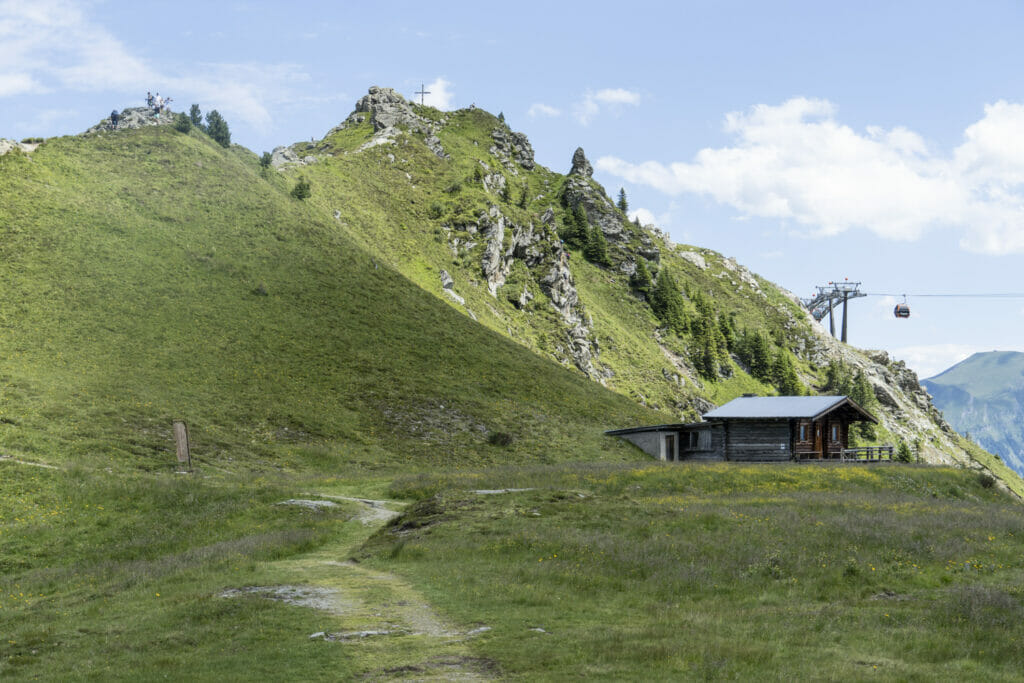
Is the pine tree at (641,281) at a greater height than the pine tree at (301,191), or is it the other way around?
the pine tree at (301,191)

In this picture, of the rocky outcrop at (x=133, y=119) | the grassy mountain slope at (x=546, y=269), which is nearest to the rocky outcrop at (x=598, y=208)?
the grassy mountain slope at (x=546, y=269)

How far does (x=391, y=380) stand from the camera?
71.6 m

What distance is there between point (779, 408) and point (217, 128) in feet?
315

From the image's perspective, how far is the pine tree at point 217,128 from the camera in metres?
116

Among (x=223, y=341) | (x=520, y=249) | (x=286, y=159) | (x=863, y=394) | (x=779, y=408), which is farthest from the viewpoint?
(x=863, y=394)

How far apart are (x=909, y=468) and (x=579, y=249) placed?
387ft

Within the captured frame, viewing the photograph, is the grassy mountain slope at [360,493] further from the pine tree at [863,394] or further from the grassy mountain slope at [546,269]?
the pine tree at [863,394]

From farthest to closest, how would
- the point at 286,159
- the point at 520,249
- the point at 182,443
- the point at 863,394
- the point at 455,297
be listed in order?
the point at 863,394, the point at 286,159, the point at 520,249, the point at 455,297, the point at 182,443

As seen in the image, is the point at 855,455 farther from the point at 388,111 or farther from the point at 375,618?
the point at 388,111

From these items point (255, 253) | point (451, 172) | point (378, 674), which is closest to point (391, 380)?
point (255, 253)

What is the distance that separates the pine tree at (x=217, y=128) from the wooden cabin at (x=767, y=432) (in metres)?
85.6

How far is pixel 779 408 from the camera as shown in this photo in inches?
2377

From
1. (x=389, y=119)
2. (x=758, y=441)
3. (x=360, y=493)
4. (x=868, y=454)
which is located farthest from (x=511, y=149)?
(x=360, y=493)

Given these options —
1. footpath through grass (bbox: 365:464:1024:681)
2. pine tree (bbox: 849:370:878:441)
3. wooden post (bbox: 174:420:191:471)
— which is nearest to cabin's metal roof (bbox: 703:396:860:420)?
footpath through grass (bbox: 365:464:1024:681)
